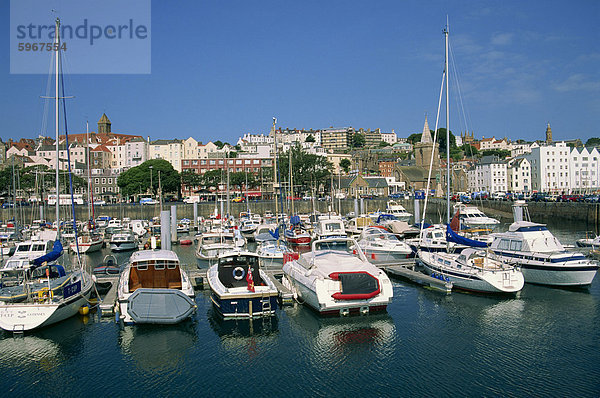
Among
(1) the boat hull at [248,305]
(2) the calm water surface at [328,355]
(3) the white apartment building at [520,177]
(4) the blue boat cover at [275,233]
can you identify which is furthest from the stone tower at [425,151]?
→ (1) the boat hull at [248,305]

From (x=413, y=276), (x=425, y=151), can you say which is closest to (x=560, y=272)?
(x=413, y=276)

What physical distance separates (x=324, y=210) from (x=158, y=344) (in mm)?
80226

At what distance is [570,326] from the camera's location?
2128 centimetres

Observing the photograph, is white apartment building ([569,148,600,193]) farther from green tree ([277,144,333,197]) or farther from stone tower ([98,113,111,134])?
stone tower ([98,113,111,134])

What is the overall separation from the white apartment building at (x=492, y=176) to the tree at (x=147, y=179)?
252ft

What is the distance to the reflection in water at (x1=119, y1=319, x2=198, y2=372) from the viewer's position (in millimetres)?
18203

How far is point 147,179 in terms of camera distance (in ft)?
349

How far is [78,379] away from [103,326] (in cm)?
549

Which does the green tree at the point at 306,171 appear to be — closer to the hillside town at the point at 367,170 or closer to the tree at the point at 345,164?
the hillside town at the point at 367,170

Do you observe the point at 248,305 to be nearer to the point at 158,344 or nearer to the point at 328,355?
the point at 158,344

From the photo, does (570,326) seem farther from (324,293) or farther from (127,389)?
(127,389)

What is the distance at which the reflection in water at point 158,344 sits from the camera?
18203 mm

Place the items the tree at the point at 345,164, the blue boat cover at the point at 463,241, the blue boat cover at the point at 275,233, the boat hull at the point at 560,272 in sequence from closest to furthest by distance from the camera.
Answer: the boat hull at the point at 560,272 < the blue boat cover at the point at 463,241 < the blue boat cover at the point at 275,233 < the tree at the point at 345,164

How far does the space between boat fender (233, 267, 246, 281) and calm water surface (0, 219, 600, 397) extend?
2.30 m
